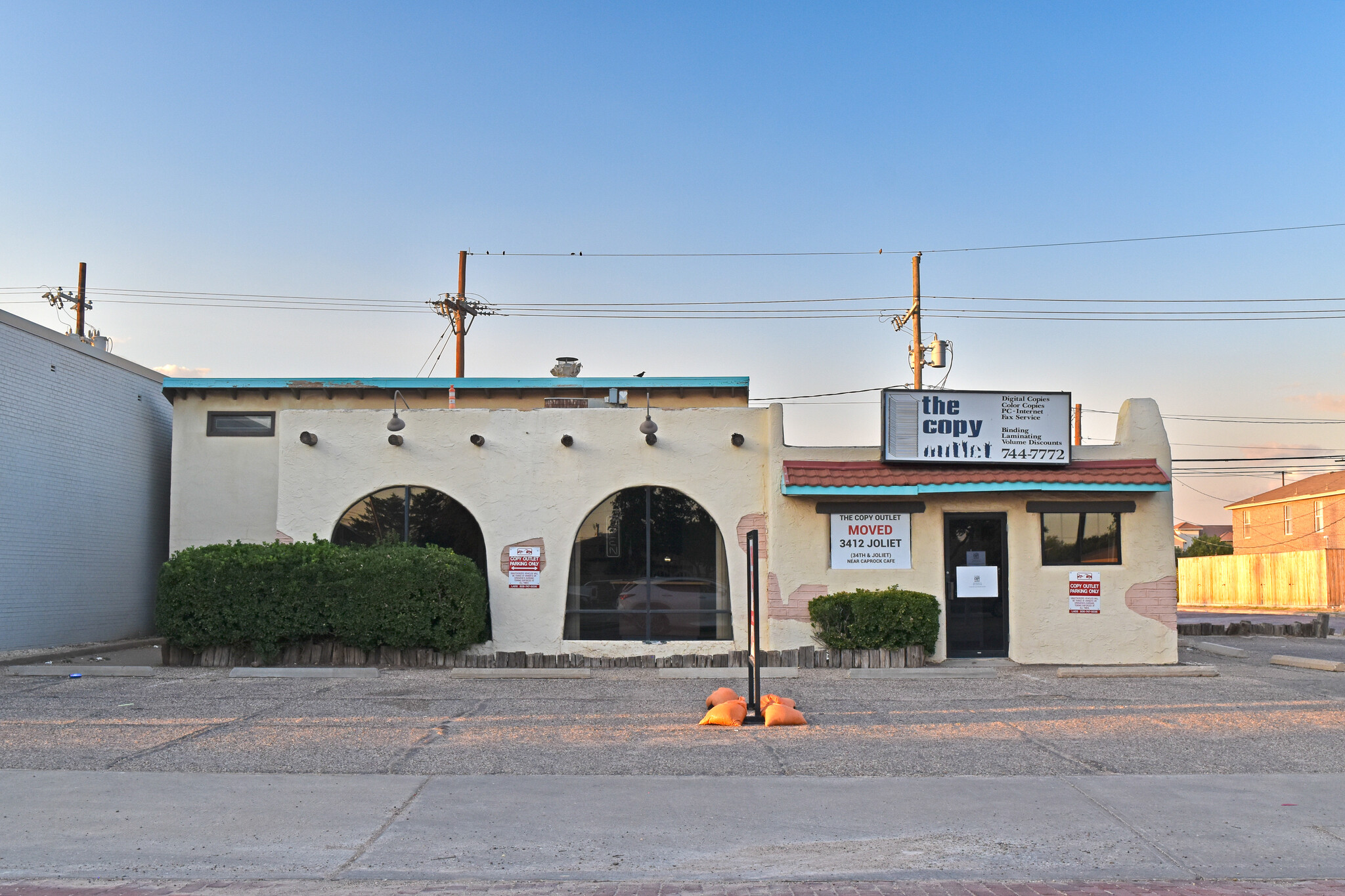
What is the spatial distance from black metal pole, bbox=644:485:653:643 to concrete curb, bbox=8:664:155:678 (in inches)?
269

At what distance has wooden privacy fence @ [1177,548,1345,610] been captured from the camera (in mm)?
40094

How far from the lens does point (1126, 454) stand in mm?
16844

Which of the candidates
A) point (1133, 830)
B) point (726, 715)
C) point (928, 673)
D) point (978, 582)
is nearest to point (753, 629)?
point (726, 715)

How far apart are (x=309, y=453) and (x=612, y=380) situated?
5.62m

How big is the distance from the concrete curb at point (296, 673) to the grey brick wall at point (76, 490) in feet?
16.6

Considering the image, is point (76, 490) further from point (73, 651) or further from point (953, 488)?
point (953, 488)

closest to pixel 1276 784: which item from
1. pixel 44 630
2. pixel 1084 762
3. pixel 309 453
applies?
pixel 1084 762

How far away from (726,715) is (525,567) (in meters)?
6.77

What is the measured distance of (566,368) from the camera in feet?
70.5

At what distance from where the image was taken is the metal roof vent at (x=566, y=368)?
2145 centimetres

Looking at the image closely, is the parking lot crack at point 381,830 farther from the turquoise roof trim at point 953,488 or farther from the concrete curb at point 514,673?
the turquoise roof trim at point 953,488

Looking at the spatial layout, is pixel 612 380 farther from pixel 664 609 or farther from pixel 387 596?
pixel 387 596

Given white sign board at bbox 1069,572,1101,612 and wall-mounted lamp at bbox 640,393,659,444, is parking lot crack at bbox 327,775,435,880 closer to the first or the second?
wall-mounted lamp at bbox 640,393,659,444

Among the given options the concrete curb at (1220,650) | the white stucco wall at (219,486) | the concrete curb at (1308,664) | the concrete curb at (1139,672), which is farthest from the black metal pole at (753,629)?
the white stucco wall at (219,486)
